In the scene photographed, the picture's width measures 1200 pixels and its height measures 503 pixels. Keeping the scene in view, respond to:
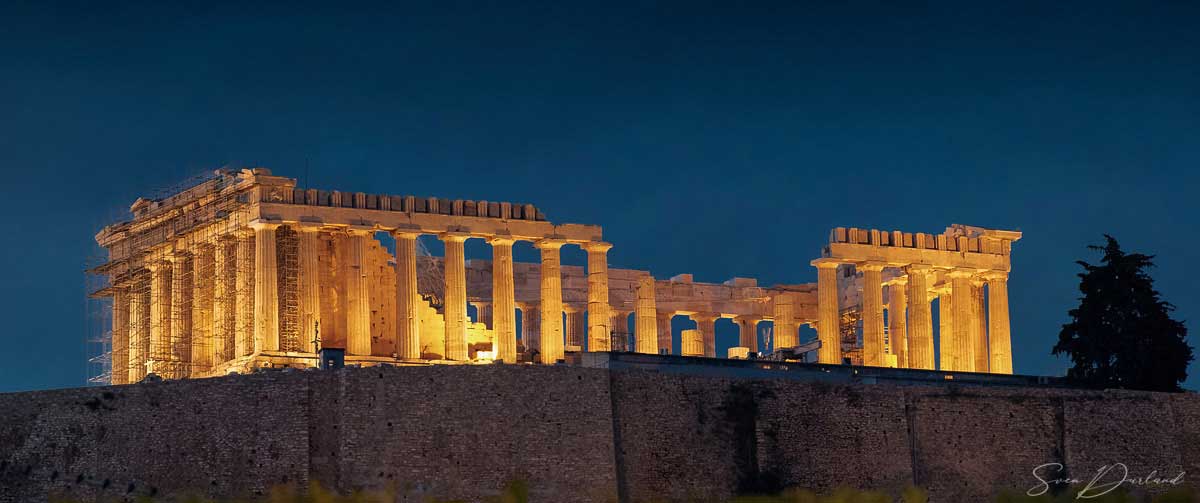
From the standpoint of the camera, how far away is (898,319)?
4363 inches

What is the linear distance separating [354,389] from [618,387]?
8838mm

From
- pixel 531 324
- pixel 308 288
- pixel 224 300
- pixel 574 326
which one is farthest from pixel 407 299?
pixel 574 326

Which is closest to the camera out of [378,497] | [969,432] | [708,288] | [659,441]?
[378,497]

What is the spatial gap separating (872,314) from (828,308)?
6.73ft

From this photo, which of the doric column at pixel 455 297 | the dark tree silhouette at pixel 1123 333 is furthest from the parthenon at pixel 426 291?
the dark tree silhouette at pixel 1123 333

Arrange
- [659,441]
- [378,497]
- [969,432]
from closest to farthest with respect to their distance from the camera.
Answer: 1. [378,497]
2. [659,441]
3. [969,432]

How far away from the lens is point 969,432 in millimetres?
79312

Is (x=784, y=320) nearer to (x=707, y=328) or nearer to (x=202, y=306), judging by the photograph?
(x=707, y=328)

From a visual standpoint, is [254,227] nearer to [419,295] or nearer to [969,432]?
[419,295]

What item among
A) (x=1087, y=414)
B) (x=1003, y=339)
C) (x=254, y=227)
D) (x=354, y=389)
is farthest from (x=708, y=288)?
(x=354, y=389)

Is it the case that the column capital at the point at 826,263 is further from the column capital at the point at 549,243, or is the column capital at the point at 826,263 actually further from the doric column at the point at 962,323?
the column capital at the point at 549,243

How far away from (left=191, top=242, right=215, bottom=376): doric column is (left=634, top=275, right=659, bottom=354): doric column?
19.7 metres

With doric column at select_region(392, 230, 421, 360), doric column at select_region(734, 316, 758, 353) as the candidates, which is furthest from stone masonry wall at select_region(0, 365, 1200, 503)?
doric column at select_region(734, 316, 758, 353)

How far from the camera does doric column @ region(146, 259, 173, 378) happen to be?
3957 inches
